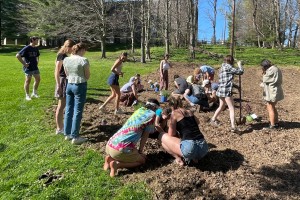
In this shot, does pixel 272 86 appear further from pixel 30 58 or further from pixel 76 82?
pixel 30 58

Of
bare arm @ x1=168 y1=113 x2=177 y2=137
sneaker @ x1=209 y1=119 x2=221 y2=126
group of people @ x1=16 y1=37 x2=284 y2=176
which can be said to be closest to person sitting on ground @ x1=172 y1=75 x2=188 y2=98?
group of people @ x1=16 y1=37 x2=284 y2=176

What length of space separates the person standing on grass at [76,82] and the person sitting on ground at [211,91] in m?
4.67

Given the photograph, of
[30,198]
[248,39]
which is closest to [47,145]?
[30,198]

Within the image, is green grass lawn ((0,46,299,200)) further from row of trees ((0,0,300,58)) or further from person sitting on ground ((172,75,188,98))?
row of trees ((0,0,300,58))

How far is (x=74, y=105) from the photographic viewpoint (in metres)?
5.93

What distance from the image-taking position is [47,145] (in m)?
6.22

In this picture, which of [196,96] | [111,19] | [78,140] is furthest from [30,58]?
[111,19]

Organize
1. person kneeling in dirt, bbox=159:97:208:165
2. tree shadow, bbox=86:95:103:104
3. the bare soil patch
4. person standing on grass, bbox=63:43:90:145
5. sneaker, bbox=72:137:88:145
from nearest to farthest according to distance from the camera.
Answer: the bare soil patch → person kneeling in dirt, bbox=159:97:208:165 → person standing on grass, bbox=63:43:90:145 → sneaker, bbox=72:137:88:145 → tree shadow, bbox=86:95:103:104

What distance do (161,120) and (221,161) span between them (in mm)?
1349

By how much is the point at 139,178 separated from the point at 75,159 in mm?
1314

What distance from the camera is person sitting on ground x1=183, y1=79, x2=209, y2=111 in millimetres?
9062

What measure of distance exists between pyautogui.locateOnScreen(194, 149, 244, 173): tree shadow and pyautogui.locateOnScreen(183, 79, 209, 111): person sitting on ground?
10.6 feet

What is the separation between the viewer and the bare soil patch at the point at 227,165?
4.57 meters

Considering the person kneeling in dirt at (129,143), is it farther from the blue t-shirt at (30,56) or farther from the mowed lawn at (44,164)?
the blue t-shirt at (30,56)
